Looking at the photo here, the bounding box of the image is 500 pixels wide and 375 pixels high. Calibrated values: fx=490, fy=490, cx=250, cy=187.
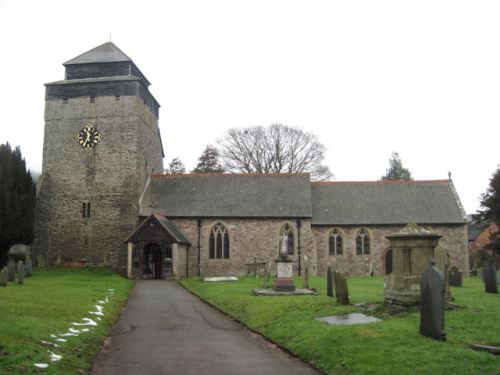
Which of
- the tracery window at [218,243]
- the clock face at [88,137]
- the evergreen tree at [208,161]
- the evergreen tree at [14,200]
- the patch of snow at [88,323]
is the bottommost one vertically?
the patch of snow at [88,323]

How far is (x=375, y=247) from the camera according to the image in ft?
111

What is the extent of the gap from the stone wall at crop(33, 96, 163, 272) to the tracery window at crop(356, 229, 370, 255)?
50.8ft

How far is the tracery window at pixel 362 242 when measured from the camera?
3403 centimetres

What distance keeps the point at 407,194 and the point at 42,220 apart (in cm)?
2651

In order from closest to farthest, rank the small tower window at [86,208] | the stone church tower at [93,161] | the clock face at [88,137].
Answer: the stone church tower at [93,161], the small tower window at [86,208], the clock face at [88,137]

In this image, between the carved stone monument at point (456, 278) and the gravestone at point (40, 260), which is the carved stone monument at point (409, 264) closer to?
the carved stone monument at point (456, 278)

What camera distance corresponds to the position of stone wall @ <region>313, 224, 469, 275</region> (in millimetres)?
33562

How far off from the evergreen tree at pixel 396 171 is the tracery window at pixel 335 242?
37.1 meters

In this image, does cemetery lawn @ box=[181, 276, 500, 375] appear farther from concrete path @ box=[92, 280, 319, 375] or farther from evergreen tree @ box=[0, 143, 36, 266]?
evergreen tree @ box=[0, 143, 36, 266]

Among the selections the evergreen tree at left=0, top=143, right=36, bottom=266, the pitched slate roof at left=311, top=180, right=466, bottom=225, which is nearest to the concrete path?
the evergreen tree at left=0, top=143, right=36, bottom=266

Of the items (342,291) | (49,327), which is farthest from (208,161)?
(49,327)

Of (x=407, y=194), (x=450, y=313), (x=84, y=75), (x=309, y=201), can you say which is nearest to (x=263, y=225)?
(x=309, y=201)

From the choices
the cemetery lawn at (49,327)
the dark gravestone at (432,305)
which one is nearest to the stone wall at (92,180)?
the cemetery lawn at (49,327)

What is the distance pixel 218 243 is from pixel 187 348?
24128 millimetres
